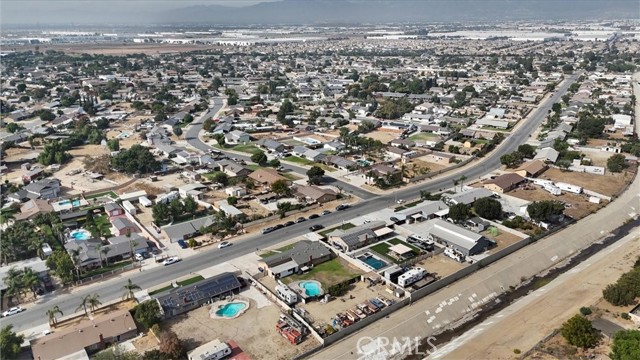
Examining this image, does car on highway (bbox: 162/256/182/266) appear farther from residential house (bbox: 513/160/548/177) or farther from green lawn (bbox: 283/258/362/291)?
residential house (bbox: 513/160/548/177)

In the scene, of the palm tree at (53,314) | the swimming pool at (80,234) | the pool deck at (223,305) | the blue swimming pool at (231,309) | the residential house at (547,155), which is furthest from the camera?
the residential house at (547,155)

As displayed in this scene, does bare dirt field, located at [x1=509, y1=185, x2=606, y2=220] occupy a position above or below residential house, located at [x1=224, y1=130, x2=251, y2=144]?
below

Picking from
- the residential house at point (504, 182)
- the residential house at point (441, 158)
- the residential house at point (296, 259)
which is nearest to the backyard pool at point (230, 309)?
the residential house at point (296, 259)

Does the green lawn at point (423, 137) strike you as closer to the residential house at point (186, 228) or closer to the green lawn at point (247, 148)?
the green lawn at point (247, 148)

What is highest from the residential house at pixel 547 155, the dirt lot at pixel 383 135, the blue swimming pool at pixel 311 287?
the residential house at pixel 547 155

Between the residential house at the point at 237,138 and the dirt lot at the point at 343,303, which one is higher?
the residential house at the point at 237,138

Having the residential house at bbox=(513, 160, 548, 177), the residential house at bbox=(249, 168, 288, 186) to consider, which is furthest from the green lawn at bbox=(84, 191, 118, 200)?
the residential house at bbox=(513, 160, 548, 177)
